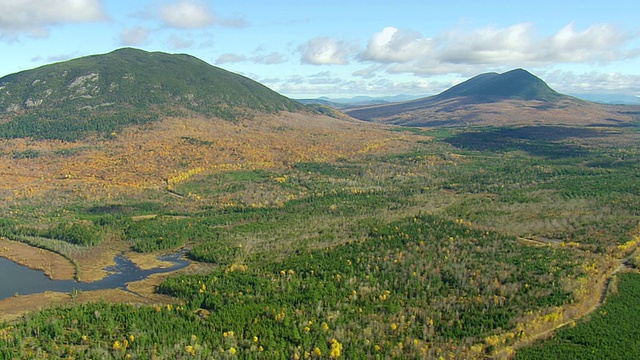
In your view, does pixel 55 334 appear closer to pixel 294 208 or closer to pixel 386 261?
pixel 386 261

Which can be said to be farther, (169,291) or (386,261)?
(386,261)

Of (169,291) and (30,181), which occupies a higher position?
(30,181)

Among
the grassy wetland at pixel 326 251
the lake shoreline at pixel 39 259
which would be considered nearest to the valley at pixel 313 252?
the grassy wetland at pixel 326 251

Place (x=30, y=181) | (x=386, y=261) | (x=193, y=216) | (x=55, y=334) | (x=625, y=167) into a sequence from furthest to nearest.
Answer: (x=625, y=167) → (x=30, y=181) → (x=193, y=216) → (x=386, y=261) → (x=55, y=334)

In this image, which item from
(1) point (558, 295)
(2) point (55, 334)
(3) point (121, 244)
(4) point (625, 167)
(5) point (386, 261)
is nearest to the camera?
(2) point (55, 334)

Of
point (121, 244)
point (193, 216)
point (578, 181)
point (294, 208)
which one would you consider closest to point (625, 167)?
point (578, 181)

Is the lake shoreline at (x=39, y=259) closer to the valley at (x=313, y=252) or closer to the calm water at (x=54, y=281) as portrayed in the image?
the calm water at (x=54, y=281)

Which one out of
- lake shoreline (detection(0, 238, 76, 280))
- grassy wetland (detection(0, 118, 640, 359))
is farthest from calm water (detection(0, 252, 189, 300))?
grassy wetland (detection(0, 118, 640, 359))

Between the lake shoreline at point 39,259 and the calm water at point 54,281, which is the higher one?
the lake shoreline at point 39,259
